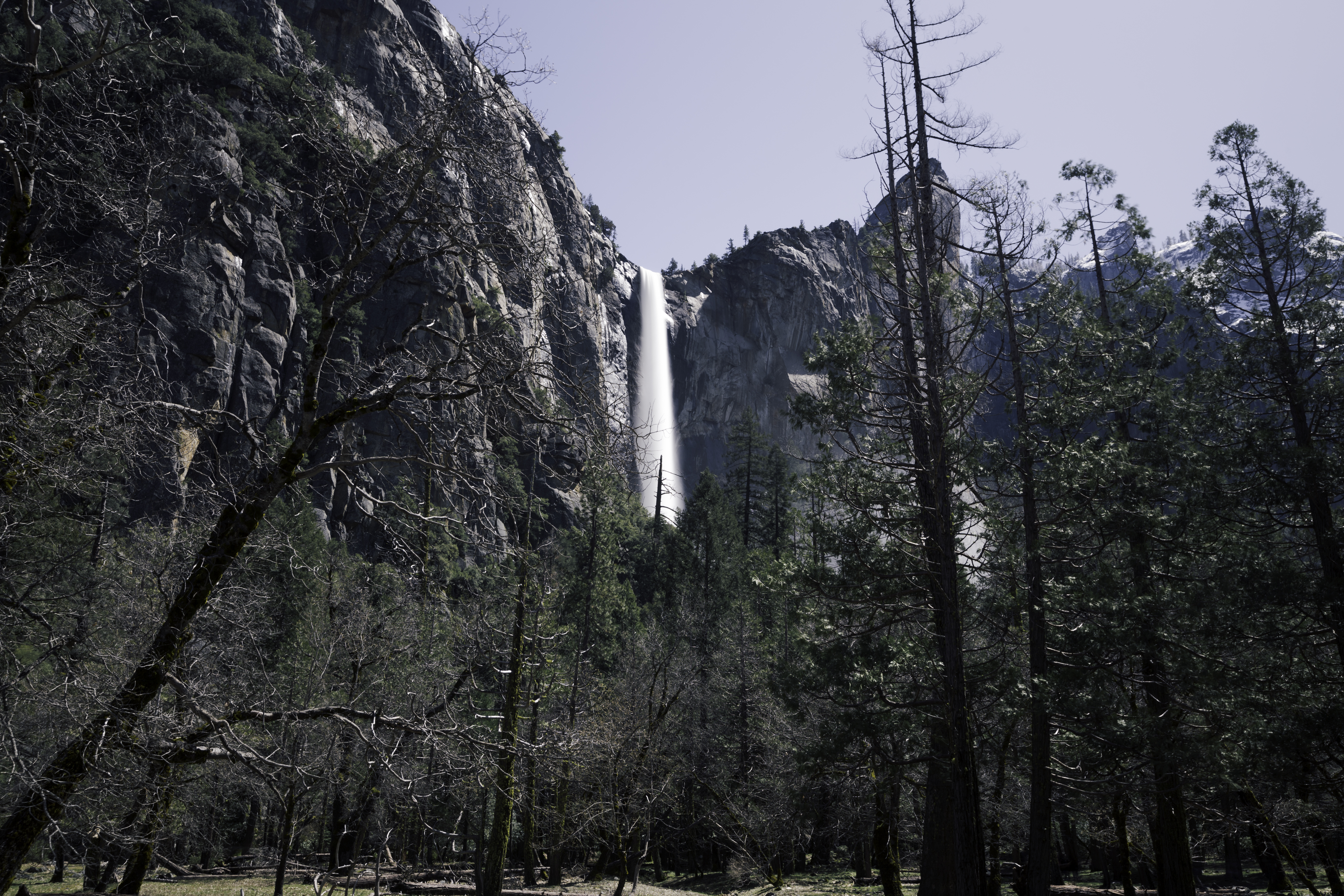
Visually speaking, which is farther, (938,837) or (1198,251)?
(1198,251)

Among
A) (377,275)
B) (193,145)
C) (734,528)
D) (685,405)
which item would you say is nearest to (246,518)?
(377,275)

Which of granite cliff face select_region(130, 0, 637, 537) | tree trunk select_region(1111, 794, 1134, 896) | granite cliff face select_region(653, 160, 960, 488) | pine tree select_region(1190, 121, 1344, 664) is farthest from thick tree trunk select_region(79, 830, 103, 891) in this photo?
granite cliff face select_region(653, 160, 960, 488)

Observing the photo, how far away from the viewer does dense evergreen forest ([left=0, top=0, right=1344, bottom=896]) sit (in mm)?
5668

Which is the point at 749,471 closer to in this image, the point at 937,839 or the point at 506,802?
the point at 506,802

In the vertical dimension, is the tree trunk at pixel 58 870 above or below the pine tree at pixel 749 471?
below

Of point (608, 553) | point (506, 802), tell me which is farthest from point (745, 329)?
point (506, 802)

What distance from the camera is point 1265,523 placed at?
14.0 meters

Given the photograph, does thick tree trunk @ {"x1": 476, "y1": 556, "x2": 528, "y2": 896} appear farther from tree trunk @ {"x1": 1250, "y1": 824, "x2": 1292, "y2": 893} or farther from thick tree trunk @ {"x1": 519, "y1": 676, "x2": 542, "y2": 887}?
tree trunk @ {"x1": 1250, "y1": 824, "x2": 1292, "y2": 893}

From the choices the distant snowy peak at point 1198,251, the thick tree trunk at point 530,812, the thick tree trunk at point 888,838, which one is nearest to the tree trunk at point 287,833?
the thick tree trunk at point 530,812

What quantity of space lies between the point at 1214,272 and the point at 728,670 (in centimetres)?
1871

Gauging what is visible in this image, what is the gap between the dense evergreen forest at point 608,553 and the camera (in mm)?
5668

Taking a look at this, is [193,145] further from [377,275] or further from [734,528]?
[734,528]

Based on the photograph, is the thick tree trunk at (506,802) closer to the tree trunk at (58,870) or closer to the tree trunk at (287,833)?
the tree trunk at (287,833)

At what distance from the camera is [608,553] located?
86.0 feet
